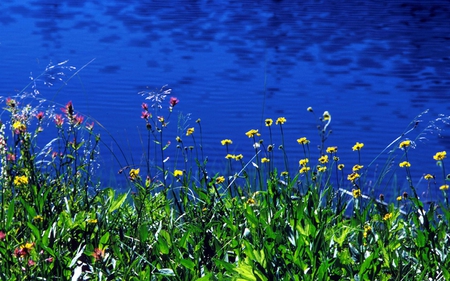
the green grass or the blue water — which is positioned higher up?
the green grass

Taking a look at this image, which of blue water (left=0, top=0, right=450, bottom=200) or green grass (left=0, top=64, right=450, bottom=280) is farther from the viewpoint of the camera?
blue water (left=0, top=0, right=450, bottom=200)

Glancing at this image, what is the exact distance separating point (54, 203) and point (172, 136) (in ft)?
10.7

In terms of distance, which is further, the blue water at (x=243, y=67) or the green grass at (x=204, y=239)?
the blue water at (x=243, y=67)

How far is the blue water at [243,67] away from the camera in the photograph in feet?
22.1

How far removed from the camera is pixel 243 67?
32.9ft

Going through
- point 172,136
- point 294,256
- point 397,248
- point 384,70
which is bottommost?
point 384,70

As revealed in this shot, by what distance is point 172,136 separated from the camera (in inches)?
249

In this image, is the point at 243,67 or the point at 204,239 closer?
the point at 204,239

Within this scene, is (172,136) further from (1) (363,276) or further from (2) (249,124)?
(1) (363,276)

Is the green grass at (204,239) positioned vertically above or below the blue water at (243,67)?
above

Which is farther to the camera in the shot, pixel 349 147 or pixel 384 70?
pixel 384 70

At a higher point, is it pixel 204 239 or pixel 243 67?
pixel 204 239

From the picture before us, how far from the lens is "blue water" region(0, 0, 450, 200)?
673cm

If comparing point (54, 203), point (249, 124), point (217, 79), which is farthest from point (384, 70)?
point (54, 203)
